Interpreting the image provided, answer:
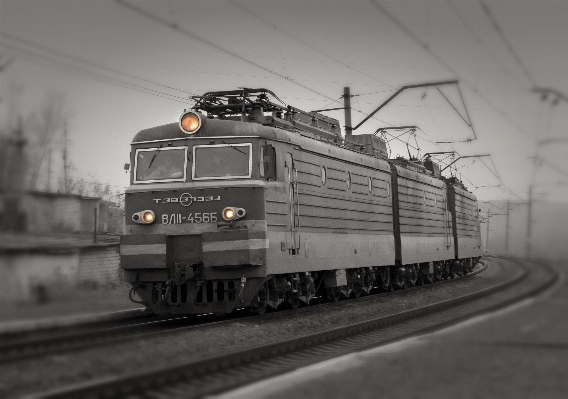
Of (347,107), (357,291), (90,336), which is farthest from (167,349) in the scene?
(347,107)

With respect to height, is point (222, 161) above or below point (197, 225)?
above

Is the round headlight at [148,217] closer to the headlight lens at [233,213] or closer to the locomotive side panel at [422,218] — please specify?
the headlight lens at [233,213]

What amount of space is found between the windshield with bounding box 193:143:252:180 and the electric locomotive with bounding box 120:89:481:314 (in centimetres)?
2

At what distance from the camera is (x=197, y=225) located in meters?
12.7

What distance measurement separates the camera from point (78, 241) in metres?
18.9

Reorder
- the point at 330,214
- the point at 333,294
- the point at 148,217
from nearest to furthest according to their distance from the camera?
1. the point at 148,217
2. the point at 330,214
3. the point at 333,294

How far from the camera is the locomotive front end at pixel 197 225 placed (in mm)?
12500

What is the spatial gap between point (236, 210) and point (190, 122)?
194 centimetres

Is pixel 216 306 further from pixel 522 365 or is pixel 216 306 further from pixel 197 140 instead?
pixel 522 365

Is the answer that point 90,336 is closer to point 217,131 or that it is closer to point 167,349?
point 167,349

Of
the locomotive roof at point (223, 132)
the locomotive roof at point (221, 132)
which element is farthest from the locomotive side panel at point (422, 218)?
the locomotive roof at point (221, 132)

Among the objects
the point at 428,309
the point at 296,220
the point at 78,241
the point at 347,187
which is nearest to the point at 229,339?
the point at 296,220

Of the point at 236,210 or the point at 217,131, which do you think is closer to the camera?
the point at 236,210

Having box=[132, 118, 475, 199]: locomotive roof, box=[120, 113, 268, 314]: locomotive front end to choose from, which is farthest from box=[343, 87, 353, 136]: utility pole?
box=[120, 113, 268, 314]: locomotive front end
